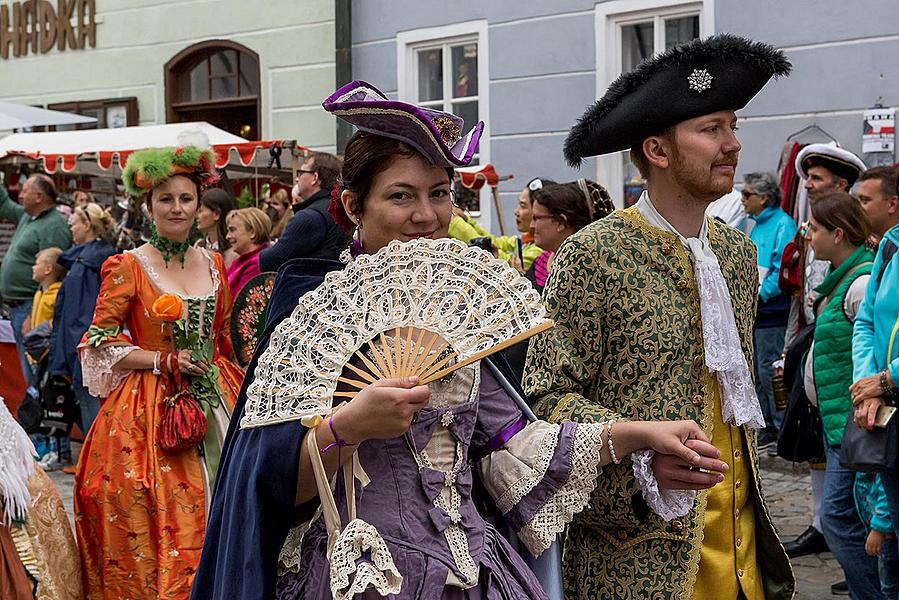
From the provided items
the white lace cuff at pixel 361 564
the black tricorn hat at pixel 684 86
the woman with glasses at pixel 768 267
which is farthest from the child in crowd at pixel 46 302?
the white lace cuff at pixel 361 564

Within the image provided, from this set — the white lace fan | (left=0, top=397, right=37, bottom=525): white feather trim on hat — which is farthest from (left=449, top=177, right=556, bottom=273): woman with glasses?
the white lace fan

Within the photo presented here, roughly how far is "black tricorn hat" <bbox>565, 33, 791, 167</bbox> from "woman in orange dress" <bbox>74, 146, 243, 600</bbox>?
2.46 metres

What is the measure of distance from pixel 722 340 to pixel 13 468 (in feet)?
7.85

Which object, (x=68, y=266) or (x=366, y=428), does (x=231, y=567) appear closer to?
(x=366, y=428)

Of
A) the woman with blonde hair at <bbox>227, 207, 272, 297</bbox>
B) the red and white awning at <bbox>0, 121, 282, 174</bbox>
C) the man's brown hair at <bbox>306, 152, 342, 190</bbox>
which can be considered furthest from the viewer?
the red and white awning at <bbox>0, 121, 282, 174</bbox>

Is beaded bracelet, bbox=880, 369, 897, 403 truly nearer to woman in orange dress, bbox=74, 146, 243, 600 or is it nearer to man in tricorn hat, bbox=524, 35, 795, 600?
man in tricorn hat, bbox=524, 35, 795, 600

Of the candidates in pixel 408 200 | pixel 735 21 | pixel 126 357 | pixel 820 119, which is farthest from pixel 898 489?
pixel 735 21

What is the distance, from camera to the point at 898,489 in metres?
4.18

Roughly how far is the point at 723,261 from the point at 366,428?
50.7 inches

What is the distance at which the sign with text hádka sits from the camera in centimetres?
1386

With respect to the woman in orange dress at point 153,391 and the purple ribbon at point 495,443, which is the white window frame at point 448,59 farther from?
the purple ribbon at point 495,443

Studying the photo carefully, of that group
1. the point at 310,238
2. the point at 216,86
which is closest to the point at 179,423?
the point at 310,238

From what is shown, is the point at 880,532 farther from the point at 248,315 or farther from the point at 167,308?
the point at 167,308

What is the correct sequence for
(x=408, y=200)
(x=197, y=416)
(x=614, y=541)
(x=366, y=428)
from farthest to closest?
(x=197, y=416), (x=614, y=541), (x=408, y=200), (x=366, y=428)
